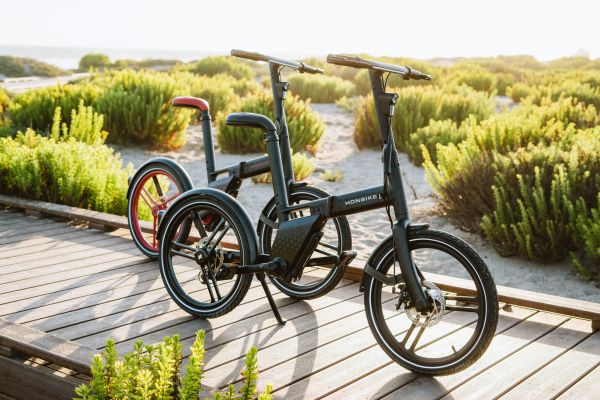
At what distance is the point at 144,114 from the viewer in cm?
1055

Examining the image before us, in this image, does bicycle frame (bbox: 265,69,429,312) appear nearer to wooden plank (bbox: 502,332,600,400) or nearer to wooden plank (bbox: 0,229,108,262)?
wooden plank (bbox: 502,332,600,400)

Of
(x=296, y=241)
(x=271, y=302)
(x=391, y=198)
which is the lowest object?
(x=271, y=302)

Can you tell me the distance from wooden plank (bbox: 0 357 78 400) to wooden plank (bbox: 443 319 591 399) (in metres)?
1.60

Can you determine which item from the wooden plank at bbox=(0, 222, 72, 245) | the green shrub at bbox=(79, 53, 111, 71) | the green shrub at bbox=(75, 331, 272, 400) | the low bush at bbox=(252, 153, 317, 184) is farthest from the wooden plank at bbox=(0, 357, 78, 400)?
the green shrub at bbox=(79, 53, 111, 71)

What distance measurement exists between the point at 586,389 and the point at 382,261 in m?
0.98

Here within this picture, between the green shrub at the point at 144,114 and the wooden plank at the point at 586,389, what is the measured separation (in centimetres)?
839

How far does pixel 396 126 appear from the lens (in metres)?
11.4

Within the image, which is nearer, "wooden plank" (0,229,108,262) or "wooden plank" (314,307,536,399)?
"wooden plank" (314,307,536,399)

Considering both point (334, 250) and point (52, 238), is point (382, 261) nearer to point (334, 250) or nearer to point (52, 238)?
point (334, 250)

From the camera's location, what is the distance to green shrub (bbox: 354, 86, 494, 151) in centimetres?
1130

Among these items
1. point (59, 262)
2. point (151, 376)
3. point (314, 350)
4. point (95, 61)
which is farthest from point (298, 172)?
point (95, 61)

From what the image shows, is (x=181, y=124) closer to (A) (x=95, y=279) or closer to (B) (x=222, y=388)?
(A) (x=95, y=279)

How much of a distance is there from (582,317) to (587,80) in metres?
16.1

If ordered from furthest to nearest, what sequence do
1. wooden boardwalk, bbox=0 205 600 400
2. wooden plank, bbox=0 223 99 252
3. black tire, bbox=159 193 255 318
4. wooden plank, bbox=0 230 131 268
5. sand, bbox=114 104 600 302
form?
sand, bbox=114 104 600 302
wooden plank, bbox=0 223 99 252
wooden plank, bbox=0 230 131 268
black tire, bbox=159 193 255 318
wooden boardwalk, bbox=0 205 600 400
